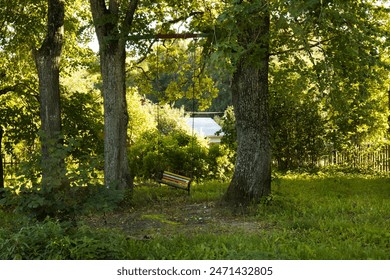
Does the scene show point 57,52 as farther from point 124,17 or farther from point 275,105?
point 275,105

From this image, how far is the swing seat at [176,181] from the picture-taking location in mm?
12883

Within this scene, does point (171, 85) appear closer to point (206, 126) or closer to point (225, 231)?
point (225, 231)

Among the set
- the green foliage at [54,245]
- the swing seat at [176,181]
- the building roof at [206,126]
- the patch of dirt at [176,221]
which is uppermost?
the building roof at [206,126]

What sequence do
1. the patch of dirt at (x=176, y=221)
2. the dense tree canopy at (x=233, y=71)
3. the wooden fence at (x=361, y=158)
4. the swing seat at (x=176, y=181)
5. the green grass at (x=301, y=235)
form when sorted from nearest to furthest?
the green grass at (x=301, y=235) → the dense tree canopy at (x=233, y=71) → the patch of dirt at (x=176, y=221) → the swing seat at (x=176, y=181) → the wooden fence at (x=361, y=158)

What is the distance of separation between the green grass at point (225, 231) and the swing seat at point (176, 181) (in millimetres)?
317

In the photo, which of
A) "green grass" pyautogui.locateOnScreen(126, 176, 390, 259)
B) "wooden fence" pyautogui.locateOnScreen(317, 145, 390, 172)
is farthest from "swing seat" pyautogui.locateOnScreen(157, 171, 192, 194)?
"wooden fence" pyautogui.locateOnScreen(317, 145, 390, 172)

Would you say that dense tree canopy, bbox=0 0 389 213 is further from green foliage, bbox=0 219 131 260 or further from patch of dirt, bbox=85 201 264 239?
green foliage, bbox=0 219 131 260

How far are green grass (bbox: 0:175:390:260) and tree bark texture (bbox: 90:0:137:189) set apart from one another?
1.06 metres

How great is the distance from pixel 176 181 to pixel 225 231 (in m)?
4.38

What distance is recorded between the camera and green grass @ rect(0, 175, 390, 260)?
245 inches

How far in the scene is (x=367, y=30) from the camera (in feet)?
27.3

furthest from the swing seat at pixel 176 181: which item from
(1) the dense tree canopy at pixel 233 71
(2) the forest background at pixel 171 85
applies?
(2) the forest background at pixel 171 85

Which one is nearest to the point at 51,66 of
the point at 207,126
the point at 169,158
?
the point at 169,158

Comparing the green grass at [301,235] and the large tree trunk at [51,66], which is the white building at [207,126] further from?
the green grass at [301,235]
